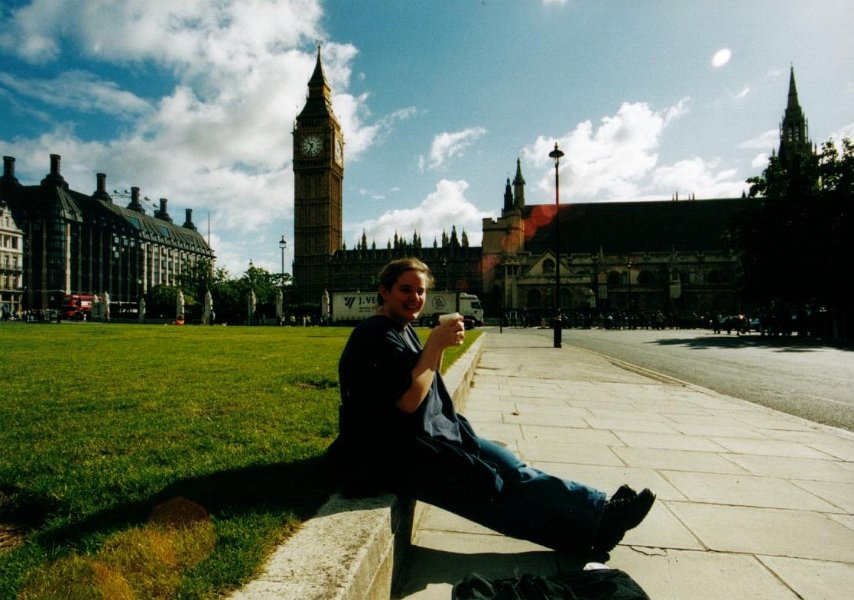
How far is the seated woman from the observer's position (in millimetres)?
2326

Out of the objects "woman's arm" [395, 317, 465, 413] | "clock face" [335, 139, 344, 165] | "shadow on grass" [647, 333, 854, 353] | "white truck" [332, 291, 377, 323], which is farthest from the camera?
"clock face" [335, 139, 344, 165]

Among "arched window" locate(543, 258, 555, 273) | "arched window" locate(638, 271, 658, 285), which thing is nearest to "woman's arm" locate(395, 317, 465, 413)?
"arched window" locate(543, 258, 555, 273)

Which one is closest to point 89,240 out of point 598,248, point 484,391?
point 598,248

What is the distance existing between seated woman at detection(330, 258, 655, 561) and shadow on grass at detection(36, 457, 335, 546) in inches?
9.3

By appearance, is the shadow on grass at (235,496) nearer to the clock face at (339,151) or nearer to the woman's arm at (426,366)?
the woman's arm at (426,366)

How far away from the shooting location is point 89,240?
286 ft

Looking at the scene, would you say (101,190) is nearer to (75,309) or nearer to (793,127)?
(75,309)

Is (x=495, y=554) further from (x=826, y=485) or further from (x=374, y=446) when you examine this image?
(x=826, y=485)

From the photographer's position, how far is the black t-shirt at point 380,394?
2328 millimetres

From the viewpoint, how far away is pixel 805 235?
2834 centimetres

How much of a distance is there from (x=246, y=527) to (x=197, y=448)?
60.3 inches

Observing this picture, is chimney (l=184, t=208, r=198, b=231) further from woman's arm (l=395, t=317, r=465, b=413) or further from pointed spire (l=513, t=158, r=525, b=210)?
woman's arm (l=395, t=317, r=465, b=413)

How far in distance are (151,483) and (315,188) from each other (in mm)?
92869

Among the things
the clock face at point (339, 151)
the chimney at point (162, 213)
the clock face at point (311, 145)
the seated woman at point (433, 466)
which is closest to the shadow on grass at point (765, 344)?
the seated woman at point (433, 466)
